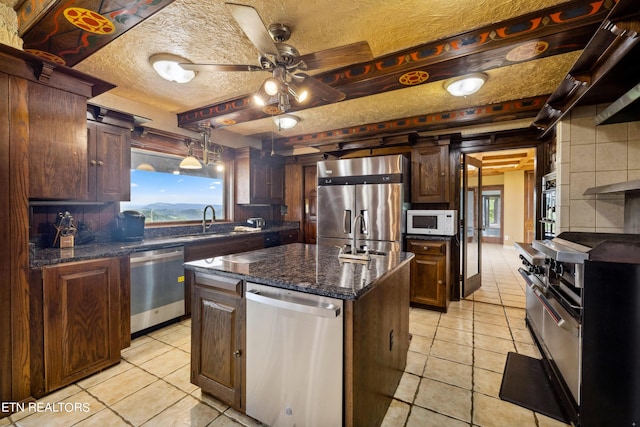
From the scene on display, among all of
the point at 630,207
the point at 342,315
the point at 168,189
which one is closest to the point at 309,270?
the point at 342,315

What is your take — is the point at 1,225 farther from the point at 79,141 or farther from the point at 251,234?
the point at 251,234

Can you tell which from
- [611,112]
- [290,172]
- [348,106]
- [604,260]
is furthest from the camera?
[290,172]

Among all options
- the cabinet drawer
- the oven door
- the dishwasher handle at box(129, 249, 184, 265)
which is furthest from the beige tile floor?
the cabinet drawer

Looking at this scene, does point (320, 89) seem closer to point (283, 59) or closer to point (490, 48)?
point (283, 59)

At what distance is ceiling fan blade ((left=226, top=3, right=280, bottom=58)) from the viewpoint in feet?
4.37

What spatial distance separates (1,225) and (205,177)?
2688mm

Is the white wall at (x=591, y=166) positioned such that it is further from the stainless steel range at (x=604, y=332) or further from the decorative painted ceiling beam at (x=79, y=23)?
the decorative painted ceiling beam at (x=79, y=23)

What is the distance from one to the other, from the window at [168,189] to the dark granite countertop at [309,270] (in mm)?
2136

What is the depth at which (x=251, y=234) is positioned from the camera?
405 cm

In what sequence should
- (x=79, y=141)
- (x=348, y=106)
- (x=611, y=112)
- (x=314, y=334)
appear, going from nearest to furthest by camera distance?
(x=314, y=334) → (x=611, y=112) → (x=79, y=141) → (x=348, y=106)

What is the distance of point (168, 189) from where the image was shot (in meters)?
3.79

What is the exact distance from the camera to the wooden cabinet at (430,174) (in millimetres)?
3725

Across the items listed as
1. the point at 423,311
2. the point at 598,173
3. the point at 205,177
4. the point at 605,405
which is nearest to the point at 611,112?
the point at 598,173

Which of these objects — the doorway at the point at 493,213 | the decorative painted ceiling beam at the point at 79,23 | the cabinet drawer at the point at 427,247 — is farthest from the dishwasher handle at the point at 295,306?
the doorway at the point at 493,213
